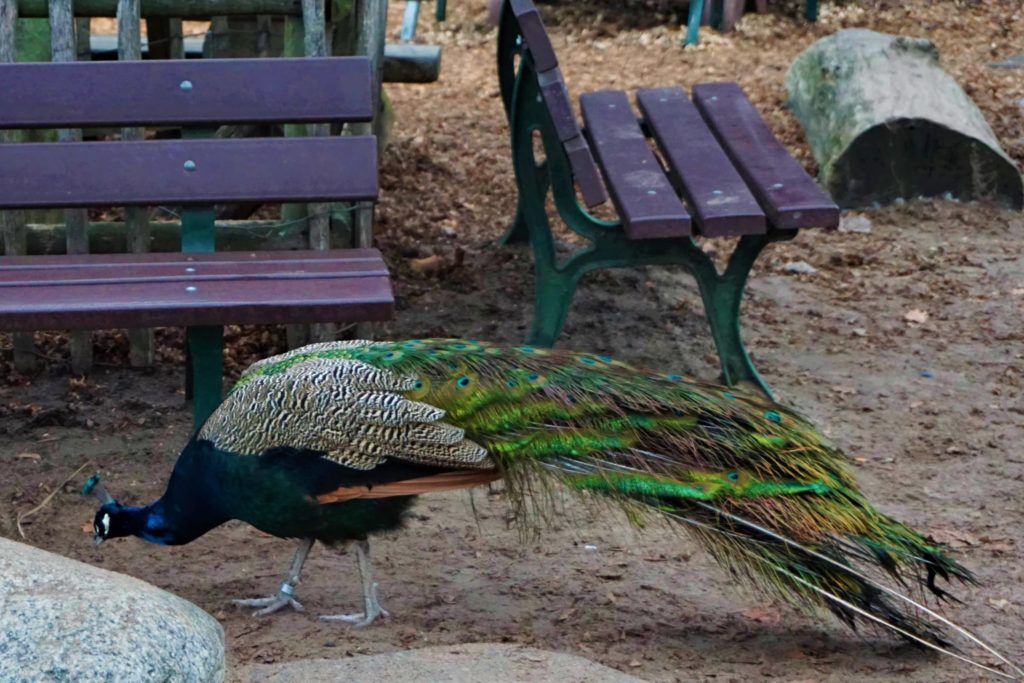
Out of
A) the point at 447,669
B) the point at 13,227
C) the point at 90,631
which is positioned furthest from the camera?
the point at 13,227

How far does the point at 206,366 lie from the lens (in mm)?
4094

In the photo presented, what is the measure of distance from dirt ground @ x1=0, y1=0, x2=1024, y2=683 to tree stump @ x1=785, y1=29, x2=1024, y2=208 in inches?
5.6

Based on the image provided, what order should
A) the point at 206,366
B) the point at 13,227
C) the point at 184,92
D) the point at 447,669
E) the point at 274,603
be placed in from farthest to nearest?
1. the point at 13,227
2. the point at 184,92
3. the point at 206,366
4. the point at 274,603
5. the point at 447,669

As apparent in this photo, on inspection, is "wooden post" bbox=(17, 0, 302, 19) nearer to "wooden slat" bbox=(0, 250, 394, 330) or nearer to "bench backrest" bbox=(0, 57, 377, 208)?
"bench backrest" bbox=(0, 57, 377, 208)

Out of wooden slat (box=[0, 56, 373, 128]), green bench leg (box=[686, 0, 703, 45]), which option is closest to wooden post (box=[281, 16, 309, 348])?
wooden slat (box=[0, 56, 373, 128])

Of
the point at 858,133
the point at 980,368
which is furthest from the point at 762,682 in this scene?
the point at 858,133

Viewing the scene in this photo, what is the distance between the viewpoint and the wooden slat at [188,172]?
4.56 meters

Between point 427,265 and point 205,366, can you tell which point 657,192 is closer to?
point 427,265

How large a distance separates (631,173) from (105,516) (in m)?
2.38

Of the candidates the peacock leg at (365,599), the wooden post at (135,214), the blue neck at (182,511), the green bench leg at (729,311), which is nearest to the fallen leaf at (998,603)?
the green bench leg at (729,311)

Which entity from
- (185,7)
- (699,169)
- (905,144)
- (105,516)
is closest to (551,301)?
(699,169)

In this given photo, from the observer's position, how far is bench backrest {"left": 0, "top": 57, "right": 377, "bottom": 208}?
15.1 feet

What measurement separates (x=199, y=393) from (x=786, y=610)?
182cm

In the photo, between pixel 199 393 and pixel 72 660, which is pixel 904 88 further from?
pixel 72 660
